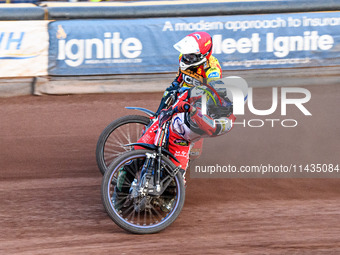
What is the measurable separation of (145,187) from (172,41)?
551cm

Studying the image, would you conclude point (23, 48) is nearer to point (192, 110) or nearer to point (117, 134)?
point (117, 134)

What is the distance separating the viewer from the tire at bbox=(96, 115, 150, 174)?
21.9ft

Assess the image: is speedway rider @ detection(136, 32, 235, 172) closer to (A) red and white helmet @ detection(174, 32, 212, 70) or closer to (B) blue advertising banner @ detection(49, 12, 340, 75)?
(A) red and white helmet @ detection(174, 32, 212, 70)

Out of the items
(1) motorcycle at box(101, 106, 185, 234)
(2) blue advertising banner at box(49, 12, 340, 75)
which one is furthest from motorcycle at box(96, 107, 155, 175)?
(2) blue advertising banner at box(49, 12, 340, 75)

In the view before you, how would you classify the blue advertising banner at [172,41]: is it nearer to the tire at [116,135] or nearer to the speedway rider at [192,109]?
the tire at [116,135]

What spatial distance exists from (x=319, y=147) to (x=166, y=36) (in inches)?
144

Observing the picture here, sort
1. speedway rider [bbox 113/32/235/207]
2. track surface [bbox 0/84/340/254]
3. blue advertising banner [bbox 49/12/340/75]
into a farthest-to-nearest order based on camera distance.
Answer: blue advertising banner [bbox 49/12/340/75] < speedway rider [bbox 113/32/235/207] < track surface [bbox 0/84/340/254]

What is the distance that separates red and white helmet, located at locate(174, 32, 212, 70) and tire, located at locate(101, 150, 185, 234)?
3.46 feet

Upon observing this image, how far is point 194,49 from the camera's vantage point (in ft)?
18.6

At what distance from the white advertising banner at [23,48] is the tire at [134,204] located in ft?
17.3

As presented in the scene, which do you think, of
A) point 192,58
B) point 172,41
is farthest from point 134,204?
point 172,41

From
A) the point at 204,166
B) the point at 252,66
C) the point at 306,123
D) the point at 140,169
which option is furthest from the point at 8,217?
the point at 252,66

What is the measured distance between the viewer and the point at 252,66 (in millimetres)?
10617

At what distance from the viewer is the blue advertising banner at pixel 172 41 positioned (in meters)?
10.4
